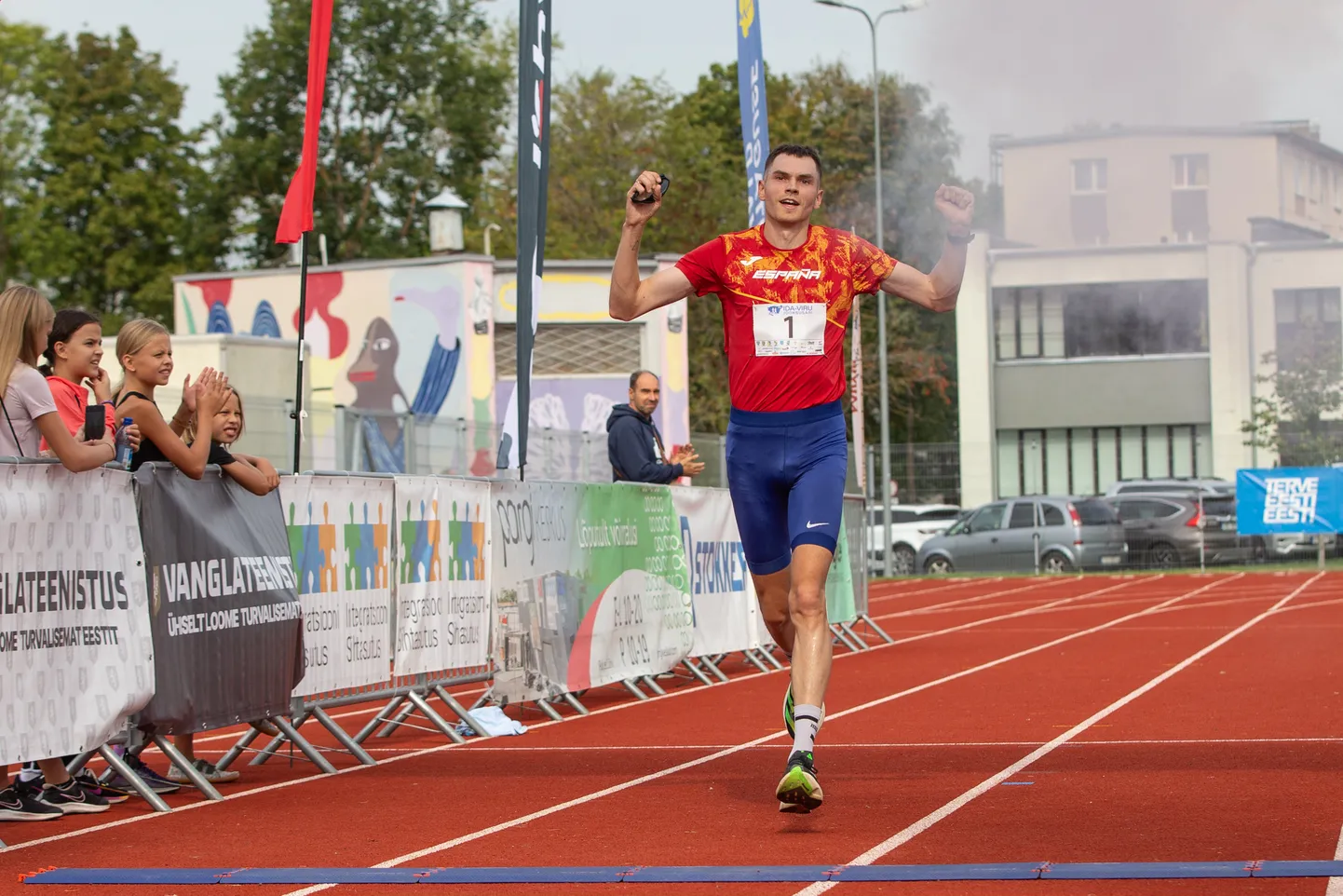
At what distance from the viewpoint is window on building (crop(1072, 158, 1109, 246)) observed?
4066cm

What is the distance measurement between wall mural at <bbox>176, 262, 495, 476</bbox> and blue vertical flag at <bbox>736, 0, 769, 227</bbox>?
16.8 metres

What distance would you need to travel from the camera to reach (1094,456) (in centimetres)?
5544

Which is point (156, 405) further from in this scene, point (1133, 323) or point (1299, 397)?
point (1133, 323)

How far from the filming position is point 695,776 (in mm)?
8578

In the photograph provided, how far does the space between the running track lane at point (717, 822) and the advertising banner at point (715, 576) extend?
5255 mm

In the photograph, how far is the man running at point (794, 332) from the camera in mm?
7461

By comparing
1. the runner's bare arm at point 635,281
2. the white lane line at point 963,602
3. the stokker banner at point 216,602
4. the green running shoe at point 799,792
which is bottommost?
the white lane line at point 963,602

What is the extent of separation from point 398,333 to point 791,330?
92.8 feet

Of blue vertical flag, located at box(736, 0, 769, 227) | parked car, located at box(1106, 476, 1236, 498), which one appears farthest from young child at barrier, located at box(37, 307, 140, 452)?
parked car, located at box(1106, 476, 1236, 498)

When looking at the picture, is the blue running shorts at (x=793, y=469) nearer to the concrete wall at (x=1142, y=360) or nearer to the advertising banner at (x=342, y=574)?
the advertising banner at (x=342, y=574)

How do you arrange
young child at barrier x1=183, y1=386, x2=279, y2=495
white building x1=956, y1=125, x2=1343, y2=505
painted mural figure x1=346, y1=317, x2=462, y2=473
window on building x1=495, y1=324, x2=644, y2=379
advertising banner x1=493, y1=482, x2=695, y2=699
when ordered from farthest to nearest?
white building x1=956, y1=125, x2=1343, y2=505, painted mural figure x1=346, y1=317, x2=462, y2=473, window on building x1=495, y1=324, x2=644, y2=379, advertising banner x1=493, y1=482, x2=695, y2=699, young child at barrier x1=183, y1=386, x2=279, y2=495

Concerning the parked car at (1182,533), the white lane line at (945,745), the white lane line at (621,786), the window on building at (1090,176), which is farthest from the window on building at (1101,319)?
the white lane line at (945,745)

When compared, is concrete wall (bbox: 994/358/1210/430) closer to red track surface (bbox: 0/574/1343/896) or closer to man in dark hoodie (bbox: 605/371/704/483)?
red track surface (bbox: 0/574/1343/896)

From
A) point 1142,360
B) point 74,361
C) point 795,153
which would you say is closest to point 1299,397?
point 1142,360
